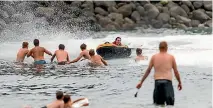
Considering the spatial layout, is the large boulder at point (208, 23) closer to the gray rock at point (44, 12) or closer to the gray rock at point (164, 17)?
the gray rock at point (164, 17)

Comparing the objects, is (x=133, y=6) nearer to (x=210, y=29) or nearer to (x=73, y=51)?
(x=210, y=29)

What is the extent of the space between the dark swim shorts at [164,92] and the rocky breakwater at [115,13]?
34271 mm

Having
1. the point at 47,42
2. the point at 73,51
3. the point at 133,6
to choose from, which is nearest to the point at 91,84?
the point at 73,51

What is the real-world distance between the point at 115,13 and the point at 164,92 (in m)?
37.5

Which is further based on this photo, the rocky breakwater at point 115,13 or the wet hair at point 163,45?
the rocky breakwater at point 115,13

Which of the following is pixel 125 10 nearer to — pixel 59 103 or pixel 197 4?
pixel 197 4

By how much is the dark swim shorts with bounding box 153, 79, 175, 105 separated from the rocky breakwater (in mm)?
34271

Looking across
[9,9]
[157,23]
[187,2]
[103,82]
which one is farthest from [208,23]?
[103,82]

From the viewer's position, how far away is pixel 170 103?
13.6m

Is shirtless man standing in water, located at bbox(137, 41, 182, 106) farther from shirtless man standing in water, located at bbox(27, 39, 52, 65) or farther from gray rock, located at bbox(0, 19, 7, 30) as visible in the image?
gray rock, located at bbox(0, 19, 7, 30)

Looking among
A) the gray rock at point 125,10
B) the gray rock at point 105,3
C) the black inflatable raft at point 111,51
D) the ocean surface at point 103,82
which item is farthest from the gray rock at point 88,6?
the black inflatable raft at point 111,51

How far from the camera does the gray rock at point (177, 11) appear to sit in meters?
52.0

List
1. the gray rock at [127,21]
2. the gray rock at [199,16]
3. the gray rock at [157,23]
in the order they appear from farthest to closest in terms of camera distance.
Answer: the gray rock at [199,16]
the gray rock at [157,23]
the gray rock at [127,21]

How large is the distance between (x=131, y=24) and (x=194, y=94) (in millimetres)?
34082
